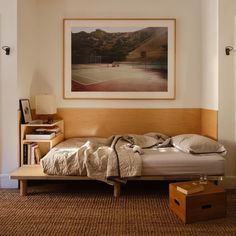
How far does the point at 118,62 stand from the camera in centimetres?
436

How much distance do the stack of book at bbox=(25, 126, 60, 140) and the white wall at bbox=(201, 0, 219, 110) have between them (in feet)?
6.54

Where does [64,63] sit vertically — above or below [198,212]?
above

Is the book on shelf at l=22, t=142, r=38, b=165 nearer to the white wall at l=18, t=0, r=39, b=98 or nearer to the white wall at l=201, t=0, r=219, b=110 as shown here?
the white wall at l=18, t=0, r=39, b=98

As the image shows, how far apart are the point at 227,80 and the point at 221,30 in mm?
578

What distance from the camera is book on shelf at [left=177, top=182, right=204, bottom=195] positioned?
8.59 feet

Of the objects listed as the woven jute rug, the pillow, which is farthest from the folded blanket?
the pillow

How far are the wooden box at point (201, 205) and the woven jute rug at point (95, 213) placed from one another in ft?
0.18

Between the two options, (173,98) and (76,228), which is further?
(173,98)

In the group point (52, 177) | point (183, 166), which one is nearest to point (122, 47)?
point (183, 166)

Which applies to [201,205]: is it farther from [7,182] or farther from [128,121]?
[7,182]

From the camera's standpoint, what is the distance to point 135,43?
434cm

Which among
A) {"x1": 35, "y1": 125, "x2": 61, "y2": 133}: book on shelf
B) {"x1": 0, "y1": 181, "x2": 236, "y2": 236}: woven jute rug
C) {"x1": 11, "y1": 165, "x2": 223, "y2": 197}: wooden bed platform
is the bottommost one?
{"x1": 0, "y1": 181, "x2": 236, "y2": 236}: woven jute rug

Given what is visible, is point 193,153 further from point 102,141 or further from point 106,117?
point 106,117

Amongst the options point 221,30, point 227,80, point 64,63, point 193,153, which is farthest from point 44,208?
point 221,30
